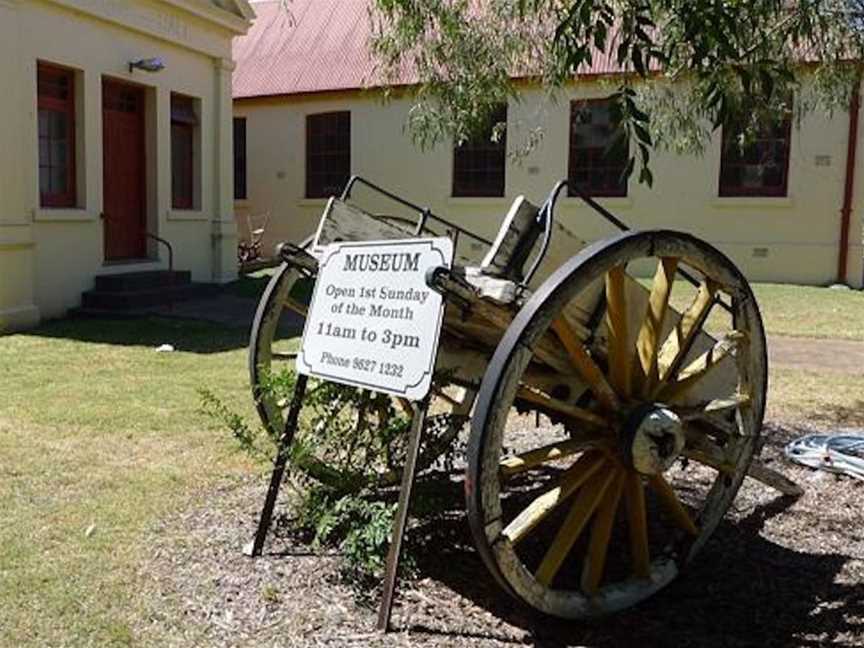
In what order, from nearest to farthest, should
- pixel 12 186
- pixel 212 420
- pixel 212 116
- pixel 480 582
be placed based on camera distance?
pixel 480 582
pixel 212 420
pixel 12 186
pixel 212 116

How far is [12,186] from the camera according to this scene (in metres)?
10.8

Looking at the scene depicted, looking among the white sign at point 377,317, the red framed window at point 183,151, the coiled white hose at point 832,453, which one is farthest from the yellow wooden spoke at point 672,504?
the red framed window at point 183,151

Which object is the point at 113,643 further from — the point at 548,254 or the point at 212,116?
the point at 212,116

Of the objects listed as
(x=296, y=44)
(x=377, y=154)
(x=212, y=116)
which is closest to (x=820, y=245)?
(x=377, y=154)

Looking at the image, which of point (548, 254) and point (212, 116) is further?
point (212, 116)

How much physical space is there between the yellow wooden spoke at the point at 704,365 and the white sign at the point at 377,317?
1.04 metres

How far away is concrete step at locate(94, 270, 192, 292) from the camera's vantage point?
12289 millimetres

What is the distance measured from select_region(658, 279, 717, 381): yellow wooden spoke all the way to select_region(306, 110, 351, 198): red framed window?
17129 millimetres

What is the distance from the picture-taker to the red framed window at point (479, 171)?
62.2 feet

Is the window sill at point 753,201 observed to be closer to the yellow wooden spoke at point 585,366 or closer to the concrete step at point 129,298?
the concrete step at point 129,298

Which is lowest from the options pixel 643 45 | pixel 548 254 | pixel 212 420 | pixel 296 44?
pixel 212 420

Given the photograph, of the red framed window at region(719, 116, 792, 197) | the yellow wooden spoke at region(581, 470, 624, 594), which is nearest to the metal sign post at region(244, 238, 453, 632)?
the yellow wooden spoke at region(581, 470, 624, 594)

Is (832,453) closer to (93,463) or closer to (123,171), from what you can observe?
(93,463)

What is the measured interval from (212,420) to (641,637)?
3985mm
